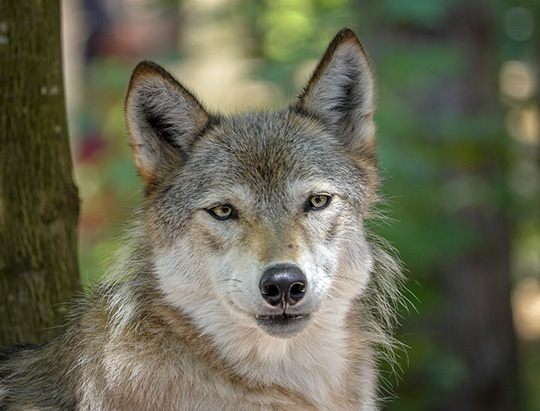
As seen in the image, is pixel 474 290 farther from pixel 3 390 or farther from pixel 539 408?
pixel 3 390

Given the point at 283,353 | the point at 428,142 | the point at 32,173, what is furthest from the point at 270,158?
the point at 428,142

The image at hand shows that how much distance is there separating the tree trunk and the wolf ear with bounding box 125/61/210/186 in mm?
508

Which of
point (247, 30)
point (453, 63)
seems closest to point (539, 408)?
point (453, 63)

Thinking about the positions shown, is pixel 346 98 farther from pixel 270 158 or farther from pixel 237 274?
pixel 237 274

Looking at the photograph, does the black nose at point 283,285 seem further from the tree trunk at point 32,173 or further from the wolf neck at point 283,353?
the tree trunk at point 32,173

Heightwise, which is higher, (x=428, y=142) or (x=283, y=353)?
(x=428, y=142)

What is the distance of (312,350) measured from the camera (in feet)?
12.9

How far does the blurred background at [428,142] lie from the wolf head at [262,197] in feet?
3.62

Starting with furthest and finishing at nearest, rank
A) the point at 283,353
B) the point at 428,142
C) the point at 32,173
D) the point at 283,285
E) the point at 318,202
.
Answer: the point at 428,142 < the point at 32,173 < the point at 318,202 < the point at 283,353 < the point at 283,285

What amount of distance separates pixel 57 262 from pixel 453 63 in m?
4.48

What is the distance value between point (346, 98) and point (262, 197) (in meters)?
0.99

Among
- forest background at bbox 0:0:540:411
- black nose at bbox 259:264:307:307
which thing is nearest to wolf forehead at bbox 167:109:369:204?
black nose at bbox 259:264:307:307

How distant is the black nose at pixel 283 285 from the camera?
3398mm

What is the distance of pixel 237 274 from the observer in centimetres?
363
